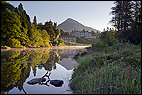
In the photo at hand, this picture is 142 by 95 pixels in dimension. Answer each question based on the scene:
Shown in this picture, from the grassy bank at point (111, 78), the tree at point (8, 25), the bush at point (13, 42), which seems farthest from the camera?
the bush at point (13, 42)

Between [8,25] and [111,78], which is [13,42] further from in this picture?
[111,78]

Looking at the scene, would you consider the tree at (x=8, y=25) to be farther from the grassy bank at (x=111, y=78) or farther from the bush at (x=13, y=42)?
the grassy bank at (x=111, y=78)

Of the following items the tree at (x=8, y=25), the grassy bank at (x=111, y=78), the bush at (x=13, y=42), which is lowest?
the grassy bank at (x=111, y=78)

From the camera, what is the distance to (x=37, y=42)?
104 ft

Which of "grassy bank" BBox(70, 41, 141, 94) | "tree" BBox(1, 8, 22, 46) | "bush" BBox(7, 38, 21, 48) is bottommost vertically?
"grassy bank" BBox(70, 41, 141, 94)

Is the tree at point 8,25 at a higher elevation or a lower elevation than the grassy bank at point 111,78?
higher

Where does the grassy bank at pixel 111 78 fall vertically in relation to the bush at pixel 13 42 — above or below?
below

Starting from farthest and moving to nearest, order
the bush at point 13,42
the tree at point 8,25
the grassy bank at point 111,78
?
the bush at point 13,42 < the tree at point 8,25 < the grassy bank at point 111,78

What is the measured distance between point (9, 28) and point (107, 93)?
77.1 ft

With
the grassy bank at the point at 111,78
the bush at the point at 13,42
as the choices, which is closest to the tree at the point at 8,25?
the bush at the point at 13,42

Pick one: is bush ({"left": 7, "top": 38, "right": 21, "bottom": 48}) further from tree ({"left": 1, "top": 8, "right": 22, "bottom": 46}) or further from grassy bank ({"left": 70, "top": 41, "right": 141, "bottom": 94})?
grassy bank ({"left": 70, "top": 41, "right": 141, "bottom": 94})

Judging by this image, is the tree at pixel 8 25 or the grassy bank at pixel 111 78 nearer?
the grassy bank at pixel 111 78

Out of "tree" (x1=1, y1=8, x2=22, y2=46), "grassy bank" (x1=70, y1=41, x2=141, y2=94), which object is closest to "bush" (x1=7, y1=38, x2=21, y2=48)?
"tree" (x1=1, y1=8, x2=22, y2=46)

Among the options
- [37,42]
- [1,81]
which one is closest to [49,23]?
[37,42]
